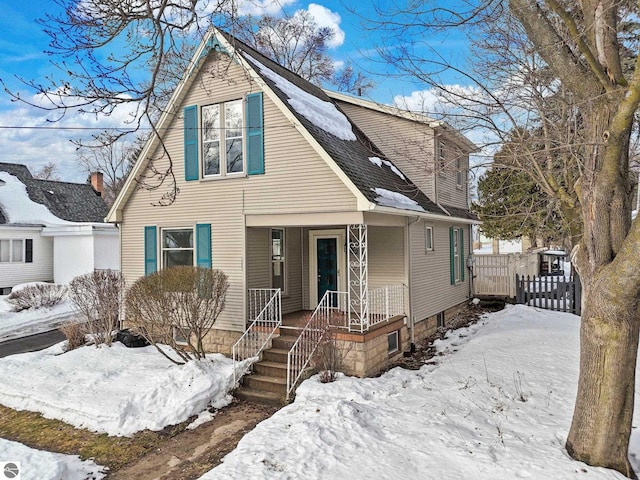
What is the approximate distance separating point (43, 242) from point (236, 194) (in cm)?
1548

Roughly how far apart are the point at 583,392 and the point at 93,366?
358 inches

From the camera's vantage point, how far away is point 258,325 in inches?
379

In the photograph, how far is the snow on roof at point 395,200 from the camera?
8883 millimetres

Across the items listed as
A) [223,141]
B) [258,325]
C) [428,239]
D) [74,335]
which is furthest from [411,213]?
[74,335]

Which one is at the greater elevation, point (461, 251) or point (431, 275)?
point (461, 251)

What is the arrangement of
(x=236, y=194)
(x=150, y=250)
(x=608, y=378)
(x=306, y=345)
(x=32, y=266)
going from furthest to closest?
1. (x=32, y=266)
2. (x=150, y=250)
3. (x=236, y=194)
4. (x=306, y=345)
5. (x=608, y=378)

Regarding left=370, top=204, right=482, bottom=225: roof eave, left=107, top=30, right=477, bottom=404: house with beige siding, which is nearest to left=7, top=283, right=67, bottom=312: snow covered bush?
left=107, top=30, right=477, bottom=404: house with beige siding

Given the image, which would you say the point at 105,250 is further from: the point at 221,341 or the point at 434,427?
the point at 434,427

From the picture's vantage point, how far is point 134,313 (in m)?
8.40

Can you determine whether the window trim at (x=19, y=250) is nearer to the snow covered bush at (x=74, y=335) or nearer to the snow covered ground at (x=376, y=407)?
the snow covered bush at (x=74, y=335)

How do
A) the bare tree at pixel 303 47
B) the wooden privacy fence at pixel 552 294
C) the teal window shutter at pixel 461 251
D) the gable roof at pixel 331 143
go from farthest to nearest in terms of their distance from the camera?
the bare tree at pixel 303 47 → the teal window shutter at pixel 461 251 → the wooden privacy fence at pixel 552 294 → the gable roof at pixel 331 143

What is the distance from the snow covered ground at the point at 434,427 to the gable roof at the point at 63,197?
20772 millimetres

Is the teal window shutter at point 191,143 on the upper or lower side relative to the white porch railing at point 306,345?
upper

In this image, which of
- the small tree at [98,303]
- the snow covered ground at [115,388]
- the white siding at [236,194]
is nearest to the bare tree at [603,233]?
the white siding at [236,194]
